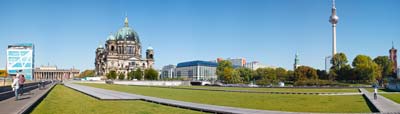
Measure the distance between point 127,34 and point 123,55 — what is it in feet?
35.4

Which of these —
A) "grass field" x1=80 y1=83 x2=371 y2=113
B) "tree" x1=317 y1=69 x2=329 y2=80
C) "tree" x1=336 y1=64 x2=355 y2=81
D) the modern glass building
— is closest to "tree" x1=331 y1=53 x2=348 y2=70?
"tree" x1=336 y1=64 x2=355 y2=81

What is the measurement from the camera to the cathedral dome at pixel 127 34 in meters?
169

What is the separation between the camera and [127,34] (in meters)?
170

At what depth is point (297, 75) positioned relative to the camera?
329ft

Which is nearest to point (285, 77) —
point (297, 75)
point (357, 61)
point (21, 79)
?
point (297, 75)

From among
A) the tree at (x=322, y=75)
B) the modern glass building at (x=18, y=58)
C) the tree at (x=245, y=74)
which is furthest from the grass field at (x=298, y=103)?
the modern glass building at (x=18, y=58)

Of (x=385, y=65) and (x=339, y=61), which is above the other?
(x=339, y=61)

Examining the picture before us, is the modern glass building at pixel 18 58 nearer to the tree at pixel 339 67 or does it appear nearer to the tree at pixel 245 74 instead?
the tree at pixel 245 74

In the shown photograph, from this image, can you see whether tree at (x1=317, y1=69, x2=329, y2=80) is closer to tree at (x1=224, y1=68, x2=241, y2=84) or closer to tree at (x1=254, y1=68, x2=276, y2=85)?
tree at (x1=254, y1=68, x2=276, y2=85)

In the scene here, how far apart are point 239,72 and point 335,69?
38.8m

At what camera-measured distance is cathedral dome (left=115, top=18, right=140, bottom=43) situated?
169 meters

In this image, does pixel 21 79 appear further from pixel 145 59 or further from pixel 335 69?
pixel 145 59

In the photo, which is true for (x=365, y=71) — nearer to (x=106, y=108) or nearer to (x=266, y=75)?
(x=266, y=75)

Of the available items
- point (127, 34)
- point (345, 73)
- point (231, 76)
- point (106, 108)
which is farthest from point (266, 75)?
point (106, 108)
